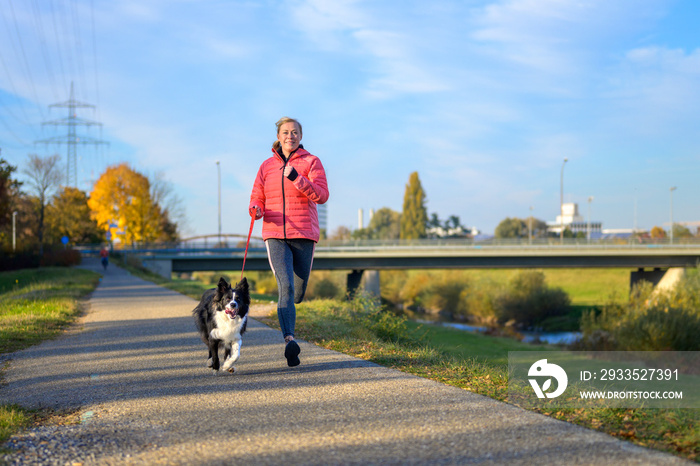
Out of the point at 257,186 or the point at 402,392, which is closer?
the point at 402,392

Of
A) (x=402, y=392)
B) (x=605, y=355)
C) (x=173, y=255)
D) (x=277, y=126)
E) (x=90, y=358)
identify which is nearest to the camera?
(x=402, y=392)

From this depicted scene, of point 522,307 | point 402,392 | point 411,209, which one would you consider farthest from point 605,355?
point 411,209

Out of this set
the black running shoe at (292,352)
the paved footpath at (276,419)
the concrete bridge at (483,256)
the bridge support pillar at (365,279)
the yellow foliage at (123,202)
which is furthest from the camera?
the yellow foliage at (123,202)

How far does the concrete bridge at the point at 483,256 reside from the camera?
38.9 m

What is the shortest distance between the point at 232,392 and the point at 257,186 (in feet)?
6.63

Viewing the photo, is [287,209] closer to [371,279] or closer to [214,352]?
[214,352]

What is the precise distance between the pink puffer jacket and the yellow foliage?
2089 inches

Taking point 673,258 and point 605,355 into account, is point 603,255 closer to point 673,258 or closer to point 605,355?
point 673,258

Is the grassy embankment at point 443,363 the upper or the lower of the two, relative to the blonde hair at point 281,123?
lower

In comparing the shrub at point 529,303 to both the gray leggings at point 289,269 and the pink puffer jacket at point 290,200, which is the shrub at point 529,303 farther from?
the pink puffer jacket at point 290,200

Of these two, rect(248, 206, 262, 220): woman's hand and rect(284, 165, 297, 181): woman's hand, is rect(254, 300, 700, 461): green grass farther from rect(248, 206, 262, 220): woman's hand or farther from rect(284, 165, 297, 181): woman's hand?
rect(284, 165, 297, 181): woman's hand

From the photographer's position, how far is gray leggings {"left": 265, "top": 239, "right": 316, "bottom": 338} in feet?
17.6

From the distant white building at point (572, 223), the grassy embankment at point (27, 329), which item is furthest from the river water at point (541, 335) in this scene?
the distant white building at point (572, 223)

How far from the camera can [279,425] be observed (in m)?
3.47
